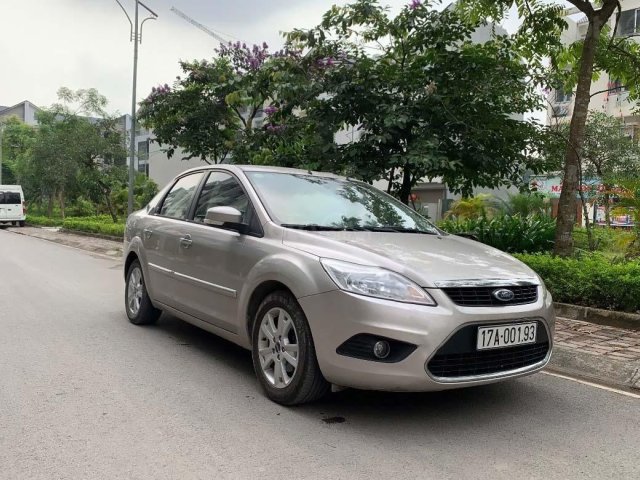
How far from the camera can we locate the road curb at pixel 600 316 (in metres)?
6.01

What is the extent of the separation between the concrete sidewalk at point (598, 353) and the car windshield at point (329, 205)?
4.96 feet

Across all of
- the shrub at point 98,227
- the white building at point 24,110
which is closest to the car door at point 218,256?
the shrub at point 98,227

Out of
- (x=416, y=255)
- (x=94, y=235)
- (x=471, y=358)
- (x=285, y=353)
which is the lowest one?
(x=94, y=235)

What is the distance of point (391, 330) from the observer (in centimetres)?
323

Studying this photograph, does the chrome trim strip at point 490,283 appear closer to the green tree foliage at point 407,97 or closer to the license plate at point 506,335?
the license plate at point 506,335

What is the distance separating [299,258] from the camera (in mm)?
3688

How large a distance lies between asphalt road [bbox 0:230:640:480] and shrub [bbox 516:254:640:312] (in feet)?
6.92

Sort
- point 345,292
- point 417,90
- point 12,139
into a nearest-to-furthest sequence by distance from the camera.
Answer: point 345,292, point 417,90, point 12,139

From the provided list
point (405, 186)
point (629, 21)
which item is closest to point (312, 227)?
point (405, 186)

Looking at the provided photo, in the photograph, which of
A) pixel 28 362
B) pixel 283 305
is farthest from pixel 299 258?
pixel 28 362

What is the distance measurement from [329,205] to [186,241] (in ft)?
4.05

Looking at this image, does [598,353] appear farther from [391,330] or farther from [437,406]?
[391,330]

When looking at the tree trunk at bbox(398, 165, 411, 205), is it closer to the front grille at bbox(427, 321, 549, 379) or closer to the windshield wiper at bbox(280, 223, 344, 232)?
the windshield wiper at bbox(280, 223, 344, 232)

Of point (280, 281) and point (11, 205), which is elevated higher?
point (280, 281)
